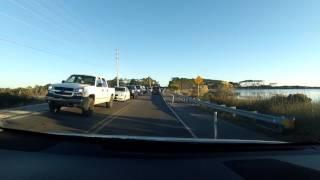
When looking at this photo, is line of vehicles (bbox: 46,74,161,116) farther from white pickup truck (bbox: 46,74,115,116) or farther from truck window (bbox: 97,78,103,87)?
truck window (bbox: 97,78,103,87)

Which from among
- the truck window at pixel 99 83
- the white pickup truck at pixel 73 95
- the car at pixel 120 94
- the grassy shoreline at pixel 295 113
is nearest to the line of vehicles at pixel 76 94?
the white pickup truck at pixel 73 95

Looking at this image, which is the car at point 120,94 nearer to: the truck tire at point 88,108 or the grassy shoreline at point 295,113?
the grassy shoreline at point 295,113

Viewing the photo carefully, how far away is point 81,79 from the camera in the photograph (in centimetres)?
2706

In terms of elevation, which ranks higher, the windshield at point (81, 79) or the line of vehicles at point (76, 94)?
the windshield at point (81, 79)

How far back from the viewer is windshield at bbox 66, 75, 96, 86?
26936 mm

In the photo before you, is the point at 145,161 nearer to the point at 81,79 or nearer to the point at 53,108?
the point at 53,108

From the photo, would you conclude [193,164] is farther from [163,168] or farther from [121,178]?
[121,178]

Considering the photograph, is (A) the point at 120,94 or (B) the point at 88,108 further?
(A) the point at 120,94

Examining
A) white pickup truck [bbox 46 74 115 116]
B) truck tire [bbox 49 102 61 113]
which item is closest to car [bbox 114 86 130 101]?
white pickup truck [bbox 46 74 115 116]

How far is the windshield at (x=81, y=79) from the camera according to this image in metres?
26.9

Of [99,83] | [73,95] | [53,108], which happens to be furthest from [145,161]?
[99,83]

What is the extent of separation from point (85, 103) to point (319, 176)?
72.7ft

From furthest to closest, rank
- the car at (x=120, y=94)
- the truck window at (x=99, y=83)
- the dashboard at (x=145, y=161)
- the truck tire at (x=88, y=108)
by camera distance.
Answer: the car at (x=120, y=94)
the truck window at (x=99, y=83)
the truck tire at (x=88, y=108)
the dashboard at (x=145, y=161)

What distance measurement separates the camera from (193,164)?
311 cm
